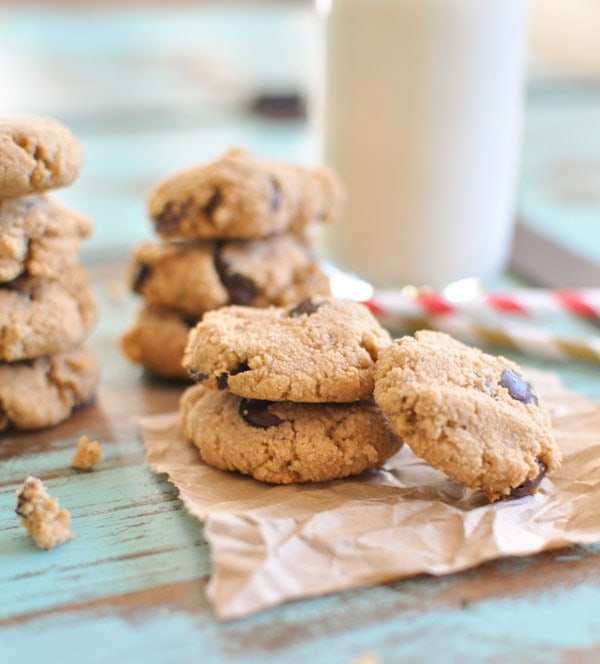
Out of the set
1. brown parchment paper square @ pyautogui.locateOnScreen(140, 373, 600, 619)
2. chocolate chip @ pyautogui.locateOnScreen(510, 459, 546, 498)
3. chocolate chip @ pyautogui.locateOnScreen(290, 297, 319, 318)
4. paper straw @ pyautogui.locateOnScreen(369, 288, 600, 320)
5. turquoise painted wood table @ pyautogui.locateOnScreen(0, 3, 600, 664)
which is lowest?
turquoise painted wood table @ pyautogui.locateOnScreen(0, 3, 600, 664)

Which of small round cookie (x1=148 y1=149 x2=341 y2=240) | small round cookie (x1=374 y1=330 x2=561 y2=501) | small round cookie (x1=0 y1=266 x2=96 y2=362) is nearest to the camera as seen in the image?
small round cookie (x1=374 y1=330 x2=561 y2=501)

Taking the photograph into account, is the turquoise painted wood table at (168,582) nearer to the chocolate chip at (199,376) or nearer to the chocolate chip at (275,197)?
the chocolate chip at (199,376)

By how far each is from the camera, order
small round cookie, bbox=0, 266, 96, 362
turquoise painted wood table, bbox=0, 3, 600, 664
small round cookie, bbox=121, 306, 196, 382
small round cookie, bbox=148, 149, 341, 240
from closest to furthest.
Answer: turquoise painted wood table, bbox=0, 3, 600, 664, small round cookie, bbox=0, 266, 96, 362, small round cookie, bbox=148, 149, 341, 240, small round cookie, bbox=121, 306, 196, 382

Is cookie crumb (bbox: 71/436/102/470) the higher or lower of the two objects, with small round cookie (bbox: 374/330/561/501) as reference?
lower

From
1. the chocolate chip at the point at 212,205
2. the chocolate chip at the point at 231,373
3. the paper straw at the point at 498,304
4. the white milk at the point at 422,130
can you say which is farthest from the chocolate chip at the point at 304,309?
the white milk at the point at 422,130

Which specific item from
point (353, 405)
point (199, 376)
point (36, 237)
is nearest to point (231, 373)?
point (199, 376)

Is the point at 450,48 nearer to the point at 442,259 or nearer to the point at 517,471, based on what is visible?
the point at 442,259

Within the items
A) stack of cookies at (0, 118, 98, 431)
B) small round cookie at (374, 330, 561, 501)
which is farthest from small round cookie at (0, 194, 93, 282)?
small round cookie at (374, 330, 561, 501)

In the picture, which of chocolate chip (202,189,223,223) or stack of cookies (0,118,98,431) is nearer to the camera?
stack of cookies (0,118,98,431)

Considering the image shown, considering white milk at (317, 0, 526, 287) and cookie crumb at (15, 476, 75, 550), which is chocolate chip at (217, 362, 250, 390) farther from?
white milk at (317, 0, 526, 287)
